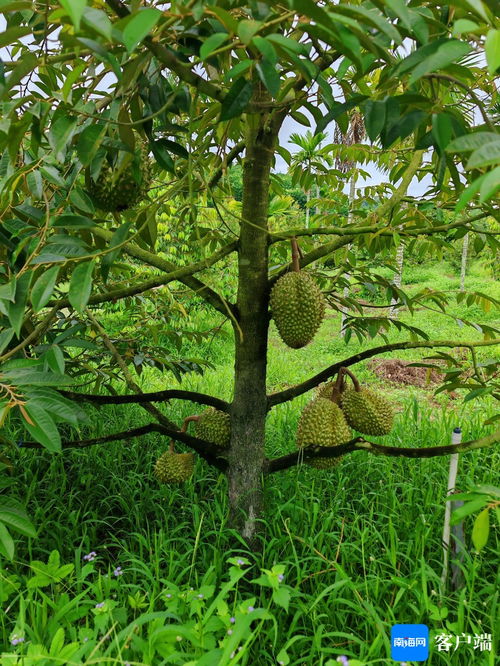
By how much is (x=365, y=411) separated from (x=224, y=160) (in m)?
0.83

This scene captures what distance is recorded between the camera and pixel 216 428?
61.4 inches

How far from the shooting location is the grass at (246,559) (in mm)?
1154

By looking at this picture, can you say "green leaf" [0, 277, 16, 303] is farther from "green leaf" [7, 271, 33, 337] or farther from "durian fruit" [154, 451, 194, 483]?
"durian fruit" [154, 451, 194, 483]

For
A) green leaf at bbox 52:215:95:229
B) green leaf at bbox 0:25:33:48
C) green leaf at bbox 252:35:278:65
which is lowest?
green leaf at bbox 52:215:95:229

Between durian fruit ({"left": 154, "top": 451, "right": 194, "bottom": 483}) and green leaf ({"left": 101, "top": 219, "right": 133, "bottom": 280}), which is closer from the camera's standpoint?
green leaf ({"left": 101, "top": 219, "right": 133, "bottom": 280})

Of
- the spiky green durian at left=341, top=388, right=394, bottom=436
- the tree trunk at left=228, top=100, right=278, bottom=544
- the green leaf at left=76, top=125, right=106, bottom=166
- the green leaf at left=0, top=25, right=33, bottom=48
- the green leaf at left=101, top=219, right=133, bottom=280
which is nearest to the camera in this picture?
the green leaf at left=0, top=25, right=33, bottom=48

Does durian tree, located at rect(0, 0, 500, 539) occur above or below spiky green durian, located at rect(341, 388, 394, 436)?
above

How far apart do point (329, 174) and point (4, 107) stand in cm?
142

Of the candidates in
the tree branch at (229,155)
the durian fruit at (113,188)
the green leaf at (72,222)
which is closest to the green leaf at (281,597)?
the green leaf at (72,222)

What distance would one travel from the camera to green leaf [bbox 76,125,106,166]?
0.77m

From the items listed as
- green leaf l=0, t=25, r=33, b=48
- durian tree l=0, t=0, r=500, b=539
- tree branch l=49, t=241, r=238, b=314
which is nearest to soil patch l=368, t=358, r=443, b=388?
durian tree l=0, t=0, r=500, b=539

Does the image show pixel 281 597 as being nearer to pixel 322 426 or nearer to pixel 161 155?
pixel 322 426

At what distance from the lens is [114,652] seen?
1.16m

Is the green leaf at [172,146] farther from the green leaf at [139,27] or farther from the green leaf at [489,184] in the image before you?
the green leaf at [489,184]
